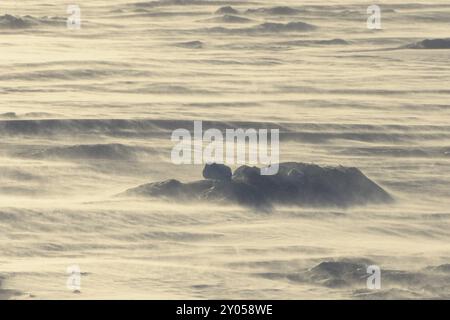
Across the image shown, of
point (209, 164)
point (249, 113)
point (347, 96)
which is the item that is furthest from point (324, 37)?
point (209, 164)

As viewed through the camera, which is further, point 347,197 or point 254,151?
point 254,151

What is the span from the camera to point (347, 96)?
9.65m

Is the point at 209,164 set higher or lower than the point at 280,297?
higher

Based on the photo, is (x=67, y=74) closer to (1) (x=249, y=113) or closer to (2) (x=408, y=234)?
(1) (x=249, y=113)

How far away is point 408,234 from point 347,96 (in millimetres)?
3806

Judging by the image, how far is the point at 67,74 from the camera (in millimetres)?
10234

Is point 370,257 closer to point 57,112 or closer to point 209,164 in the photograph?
point 209,164
